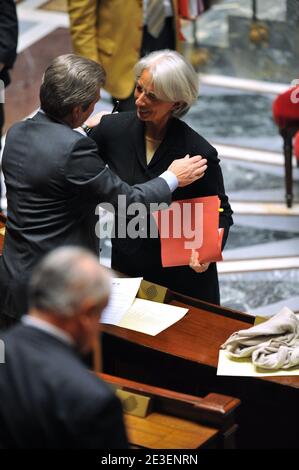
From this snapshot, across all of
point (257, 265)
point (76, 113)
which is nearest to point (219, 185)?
point (76, 113)

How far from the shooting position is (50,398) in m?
2.32

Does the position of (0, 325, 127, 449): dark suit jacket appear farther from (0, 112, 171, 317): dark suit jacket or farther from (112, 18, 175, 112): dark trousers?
(112, 18, 175, 112): dark trousers

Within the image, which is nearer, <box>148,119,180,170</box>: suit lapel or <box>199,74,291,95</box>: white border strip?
<box>148,119,180,170</box>: suit lapel

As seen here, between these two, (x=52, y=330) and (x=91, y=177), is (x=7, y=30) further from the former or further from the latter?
(x=52, y=330)

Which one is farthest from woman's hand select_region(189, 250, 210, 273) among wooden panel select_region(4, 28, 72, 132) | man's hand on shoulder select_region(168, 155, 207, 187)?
wooden panel select_region(4, 28, 72, 132)

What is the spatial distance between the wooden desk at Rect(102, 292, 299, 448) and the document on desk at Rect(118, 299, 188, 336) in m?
0.03

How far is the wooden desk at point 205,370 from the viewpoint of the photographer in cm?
362

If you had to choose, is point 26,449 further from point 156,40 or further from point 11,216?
point 156,40

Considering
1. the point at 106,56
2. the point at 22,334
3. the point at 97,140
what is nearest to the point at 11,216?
the point at 97,140

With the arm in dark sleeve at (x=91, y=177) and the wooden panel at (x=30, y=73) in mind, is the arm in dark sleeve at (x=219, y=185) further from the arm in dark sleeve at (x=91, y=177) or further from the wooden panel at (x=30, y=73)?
the wooden panel at (x=30, y=73)

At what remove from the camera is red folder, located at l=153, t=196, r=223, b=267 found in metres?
4.07

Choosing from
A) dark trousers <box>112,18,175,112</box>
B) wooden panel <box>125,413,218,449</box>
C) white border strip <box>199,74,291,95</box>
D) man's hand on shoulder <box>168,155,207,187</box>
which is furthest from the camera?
white border strip <box>199,74,291,95</box>

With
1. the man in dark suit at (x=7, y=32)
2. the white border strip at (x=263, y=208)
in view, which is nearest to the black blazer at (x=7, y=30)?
the man in dark suit at (x=7, y=32)

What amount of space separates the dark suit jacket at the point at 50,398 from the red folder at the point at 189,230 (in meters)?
1.74
